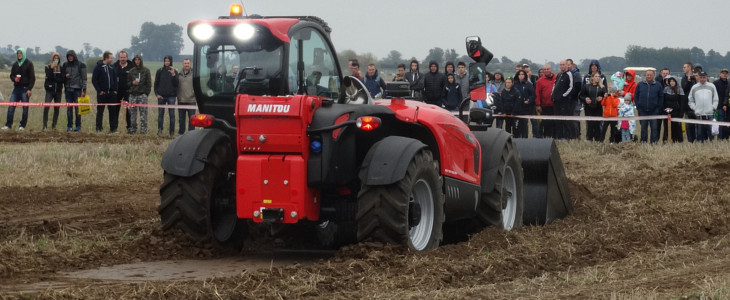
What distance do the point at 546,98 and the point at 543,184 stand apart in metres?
11.3

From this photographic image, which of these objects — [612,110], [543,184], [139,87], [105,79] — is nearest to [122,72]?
[105,79]

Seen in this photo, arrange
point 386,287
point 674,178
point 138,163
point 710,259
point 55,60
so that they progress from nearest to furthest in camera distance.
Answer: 1. point 386,287
2. point 710,259
3. point 674,178
4. point 138,163
5. point 55,60

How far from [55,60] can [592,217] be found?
15387 mm

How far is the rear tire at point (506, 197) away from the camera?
10938mm

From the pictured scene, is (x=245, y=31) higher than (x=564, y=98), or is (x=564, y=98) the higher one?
(x=245, y=31)

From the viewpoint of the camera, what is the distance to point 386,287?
765 cm

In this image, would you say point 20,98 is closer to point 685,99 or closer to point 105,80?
point 105,80

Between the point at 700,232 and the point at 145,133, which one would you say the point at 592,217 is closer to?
the point at 700,232

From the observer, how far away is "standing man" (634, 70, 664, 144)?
22.1 m

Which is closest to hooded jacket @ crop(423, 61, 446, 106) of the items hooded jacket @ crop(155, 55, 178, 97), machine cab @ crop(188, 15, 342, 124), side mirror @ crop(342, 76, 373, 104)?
hooded jacket @ crop(155, 55, 178, 97)

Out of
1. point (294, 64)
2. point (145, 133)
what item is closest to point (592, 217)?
point (294, 64)

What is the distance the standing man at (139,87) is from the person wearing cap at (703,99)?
37.8 ft

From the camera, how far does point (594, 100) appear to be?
893 inches

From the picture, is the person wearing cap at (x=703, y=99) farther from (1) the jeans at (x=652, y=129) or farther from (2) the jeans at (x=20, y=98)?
(2) the jeans at (x=20, y=98)
